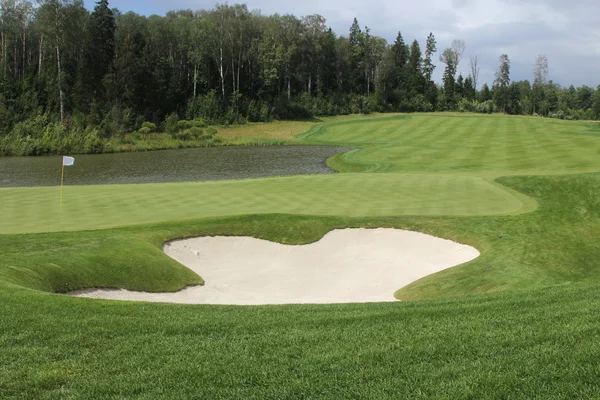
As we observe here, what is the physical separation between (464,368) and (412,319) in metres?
1.89

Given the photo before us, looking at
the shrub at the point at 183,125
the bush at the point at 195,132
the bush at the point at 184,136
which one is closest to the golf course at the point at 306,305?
the bush at the point at 184,136

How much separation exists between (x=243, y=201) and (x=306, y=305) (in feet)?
36.8

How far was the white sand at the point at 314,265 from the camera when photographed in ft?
42.3

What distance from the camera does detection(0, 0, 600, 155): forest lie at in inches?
2608

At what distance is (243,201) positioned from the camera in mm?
20031

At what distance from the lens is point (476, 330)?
22.0 ft

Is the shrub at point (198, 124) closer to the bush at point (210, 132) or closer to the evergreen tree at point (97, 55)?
the bush at point (210, 132)

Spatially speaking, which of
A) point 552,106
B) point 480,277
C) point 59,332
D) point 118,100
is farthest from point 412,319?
point 552,106

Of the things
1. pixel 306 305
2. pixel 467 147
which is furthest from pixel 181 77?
pixel 306 305

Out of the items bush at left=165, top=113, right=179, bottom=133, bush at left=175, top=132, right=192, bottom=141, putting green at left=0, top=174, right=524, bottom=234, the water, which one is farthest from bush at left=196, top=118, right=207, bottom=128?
putting green at left=0, top=174, right=524, bottom=234

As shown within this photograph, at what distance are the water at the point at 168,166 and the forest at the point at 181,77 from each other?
729cm

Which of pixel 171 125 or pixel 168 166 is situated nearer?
pixel 168 166

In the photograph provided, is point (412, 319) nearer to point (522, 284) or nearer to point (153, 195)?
point (522, 284)

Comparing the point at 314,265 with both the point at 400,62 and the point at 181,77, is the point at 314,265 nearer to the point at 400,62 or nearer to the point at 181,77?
the point at 181,77
